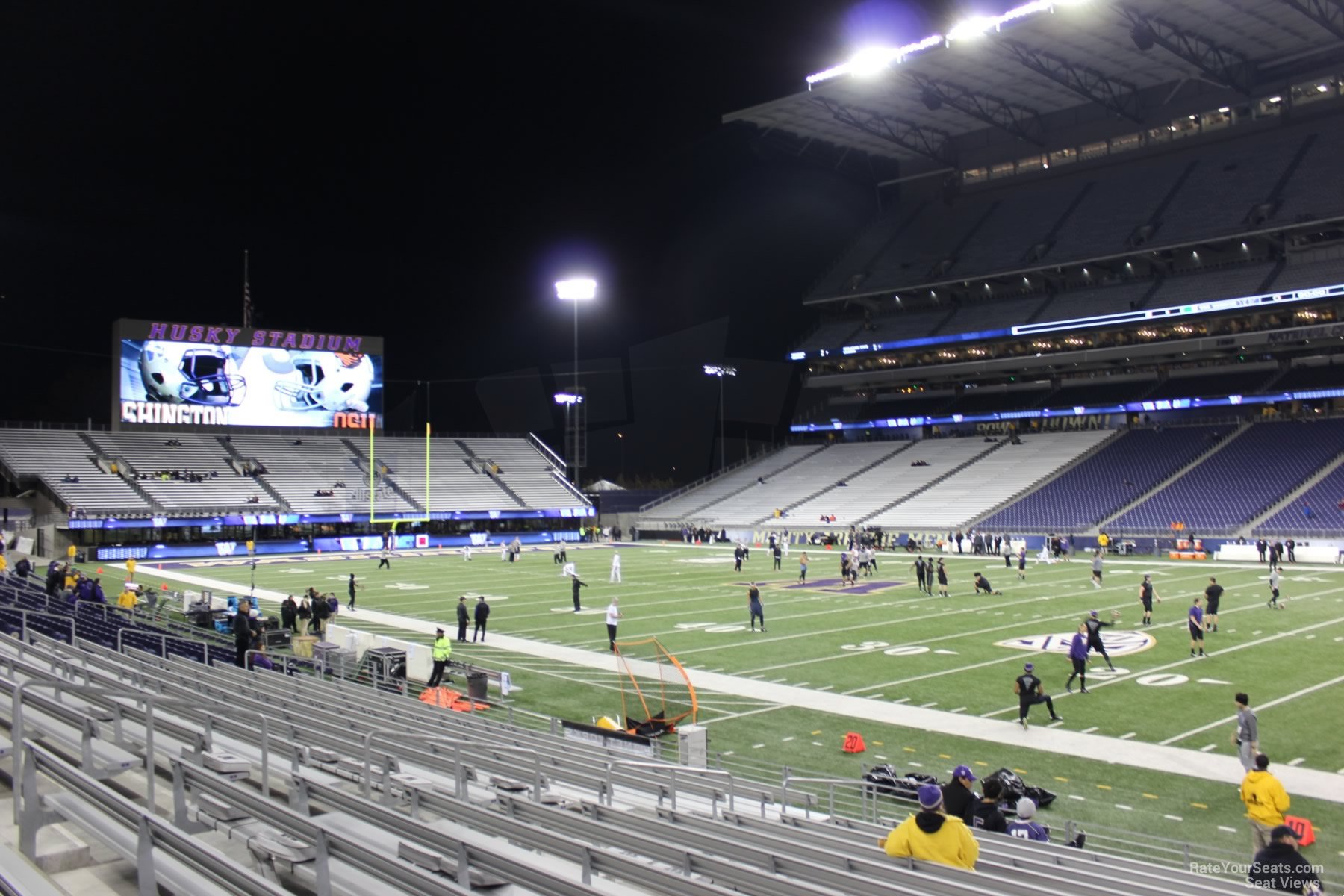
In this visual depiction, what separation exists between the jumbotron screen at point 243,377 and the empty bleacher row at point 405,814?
4487 cm

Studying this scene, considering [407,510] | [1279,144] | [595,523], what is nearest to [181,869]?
[407,510]

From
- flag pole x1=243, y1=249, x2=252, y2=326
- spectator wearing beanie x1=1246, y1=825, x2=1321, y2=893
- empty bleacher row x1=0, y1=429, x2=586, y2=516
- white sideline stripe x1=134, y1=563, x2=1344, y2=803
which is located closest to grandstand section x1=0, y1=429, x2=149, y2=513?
empty bleacher row x1=0, y1=429, x2=586, y2=516

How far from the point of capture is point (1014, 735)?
41.3 feet

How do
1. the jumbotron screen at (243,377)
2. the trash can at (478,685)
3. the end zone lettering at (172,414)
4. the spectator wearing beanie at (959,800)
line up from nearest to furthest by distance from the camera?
the spectator wearing beanie at (959,800) → the trash can at (478,685) → the jumbotron screen at (243,377) → the end zone lettering at (172,414)

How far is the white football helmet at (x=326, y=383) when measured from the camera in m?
53.6

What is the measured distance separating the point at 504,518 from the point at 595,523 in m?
7.16

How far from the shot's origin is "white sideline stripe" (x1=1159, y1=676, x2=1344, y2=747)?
12359 millimetres

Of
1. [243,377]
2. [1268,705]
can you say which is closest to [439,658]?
[1268,705]

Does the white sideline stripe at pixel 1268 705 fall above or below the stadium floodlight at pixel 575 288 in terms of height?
below

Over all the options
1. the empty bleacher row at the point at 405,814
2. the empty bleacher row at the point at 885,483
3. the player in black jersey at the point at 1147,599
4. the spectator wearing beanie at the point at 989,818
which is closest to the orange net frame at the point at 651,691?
the empty bleacher row at the point at 405,814

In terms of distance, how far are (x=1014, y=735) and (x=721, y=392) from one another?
54.7 m

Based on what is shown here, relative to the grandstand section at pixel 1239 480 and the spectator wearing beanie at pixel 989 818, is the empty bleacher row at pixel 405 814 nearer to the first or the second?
the spectator wearing beanie at pixel 989 818

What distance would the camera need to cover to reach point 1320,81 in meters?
54.1

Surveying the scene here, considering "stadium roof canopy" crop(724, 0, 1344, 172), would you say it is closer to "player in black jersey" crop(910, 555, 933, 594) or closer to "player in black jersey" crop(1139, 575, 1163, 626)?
"player in black jersey" crop(910, 555, 933, 594)
